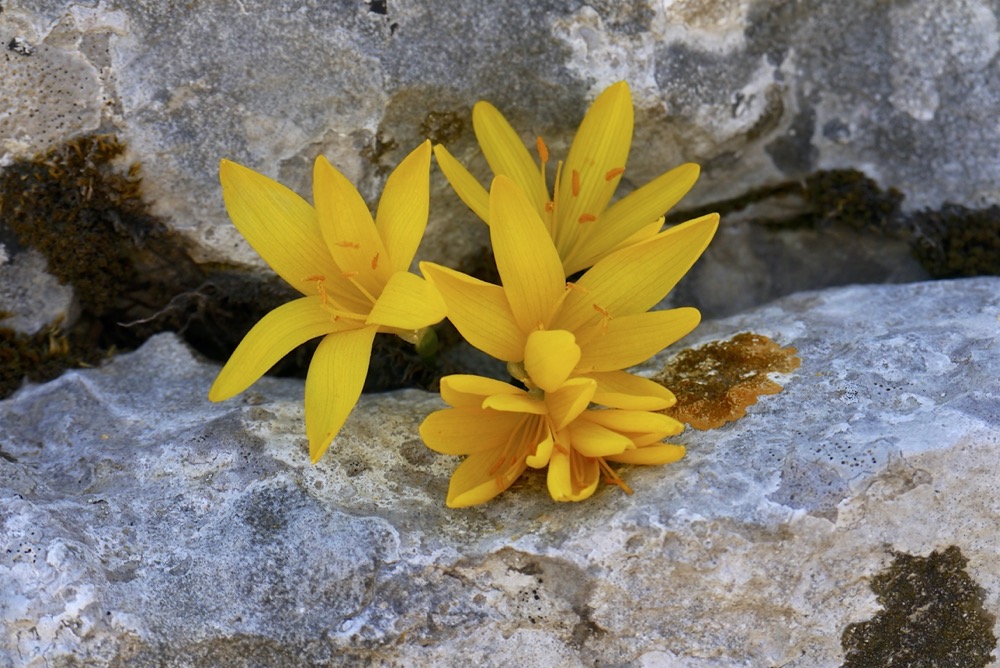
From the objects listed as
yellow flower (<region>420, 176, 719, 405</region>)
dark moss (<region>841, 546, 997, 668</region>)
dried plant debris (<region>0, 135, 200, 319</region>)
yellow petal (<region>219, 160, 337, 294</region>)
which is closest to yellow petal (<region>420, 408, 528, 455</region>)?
yellow flower (<region>420, 176, 719, 405</region>)

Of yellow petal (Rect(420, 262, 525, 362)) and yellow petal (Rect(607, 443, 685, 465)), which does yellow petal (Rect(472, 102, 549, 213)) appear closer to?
yellow petal (Rect(420, 262, 525, 362))

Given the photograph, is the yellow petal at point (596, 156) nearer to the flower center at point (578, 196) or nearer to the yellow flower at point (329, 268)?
the flower center at point (578, 196)

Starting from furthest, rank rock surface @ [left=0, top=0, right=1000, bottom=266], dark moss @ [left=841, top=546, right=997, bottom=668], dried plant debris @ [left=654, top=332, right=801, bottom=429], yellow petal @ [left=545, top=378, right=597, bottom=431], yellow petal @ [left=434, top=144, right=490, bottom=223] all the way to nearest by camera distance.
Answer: rock surface @ [left=0, top=0, right=1000, bottom=266], yellow petal @ [left=434, top=144, right=490, bottom=223], dried plant debris @ [left=654, top=332, right=801, bottom=429], dark moss @ [left=841, top=546, right=997, bottom=668], yellow petal @ [left=545, top=378, right=597, bottom=431]

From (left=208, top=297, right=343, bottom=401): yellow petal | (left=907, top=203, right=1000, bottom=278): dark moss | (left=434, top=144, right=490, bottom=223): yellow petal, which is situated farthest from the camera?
(left=907, top=203, right=1000, bottom=278): dark moss

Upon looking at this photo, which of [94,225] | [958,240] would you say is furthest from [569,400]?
[958,240]

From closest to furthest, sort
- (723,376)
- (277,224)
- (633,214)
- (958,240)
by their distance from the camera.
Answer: (277,224), (723,376), (633,214), (958,240)

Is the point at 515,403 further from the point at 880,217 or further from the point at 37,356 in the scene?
the point at 880,217

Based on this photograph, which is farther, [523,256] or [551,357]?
[523,256]
